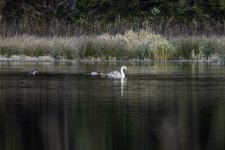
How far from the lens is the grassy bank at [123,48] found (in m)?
33.5

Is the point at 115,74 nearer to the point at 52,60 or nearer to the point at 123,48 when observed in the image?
the point at 123,48

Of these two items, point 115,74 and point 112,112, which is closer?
point 112,112

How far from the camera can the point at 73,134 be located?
12.1m

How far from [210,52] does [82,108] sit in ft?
62.8

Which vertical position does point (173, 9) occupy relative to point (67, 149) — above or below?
above

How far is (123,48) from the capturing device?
112 ft

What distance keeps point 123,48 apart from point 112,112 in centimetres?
1960

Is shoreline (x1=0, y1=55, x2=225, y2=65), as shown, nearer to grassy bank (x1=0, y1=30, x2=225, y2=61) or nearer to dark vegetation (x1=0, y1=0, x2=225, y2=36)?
grassy bank (x1=0, y1=30, x2=225, y2=61)

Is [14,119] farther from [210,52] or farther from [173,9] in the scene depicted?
[173,9]

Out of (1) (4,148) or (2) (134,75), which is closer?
(1) (4,148)

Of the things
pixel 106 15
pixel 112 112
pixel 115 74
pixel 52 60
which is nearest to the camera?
pixel 112 112

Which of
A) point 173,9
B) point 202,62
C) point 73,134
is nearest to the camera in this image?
point 73,134

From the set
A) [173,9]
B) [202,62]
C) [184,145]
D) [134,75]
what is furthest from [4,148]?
[173,9]

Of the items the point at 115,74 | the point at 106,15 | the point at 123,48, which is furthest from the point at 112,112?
the point at 106,15
